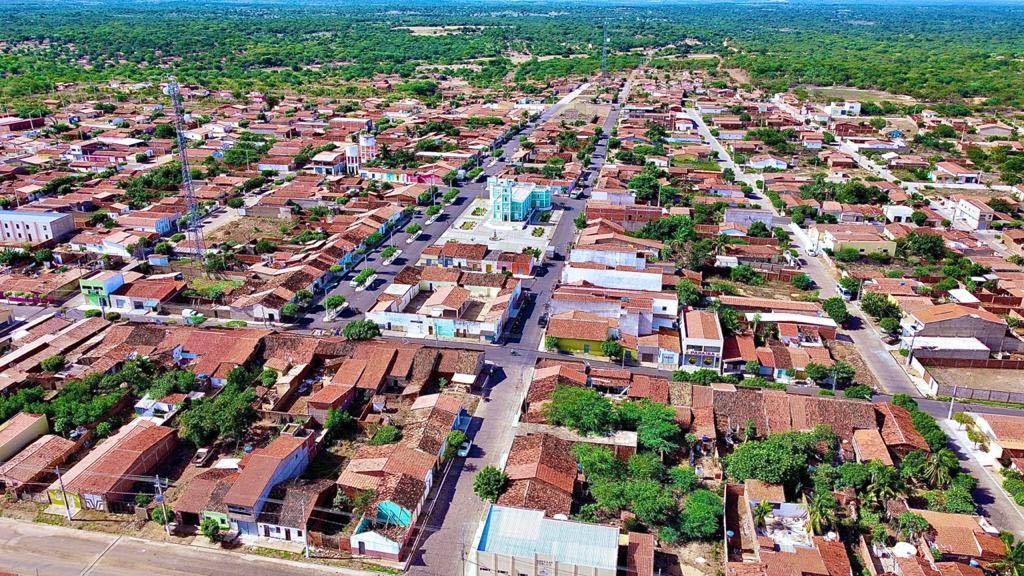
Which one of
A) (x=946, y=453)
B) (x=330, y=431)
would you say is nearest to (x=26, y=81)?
(x=330, y=431)

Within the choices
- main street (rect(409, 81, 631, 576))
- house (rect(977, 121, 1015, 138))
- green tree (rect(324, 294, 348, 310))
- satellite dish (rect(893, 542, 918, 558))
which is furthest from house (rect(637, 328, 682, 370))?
house (rect(977, 121, 1015, 138))

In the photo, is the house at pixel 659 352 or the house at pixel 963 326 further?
the house at pixel 963 326

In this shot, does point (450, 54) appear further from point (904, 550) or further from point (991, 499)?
point (904, 550)

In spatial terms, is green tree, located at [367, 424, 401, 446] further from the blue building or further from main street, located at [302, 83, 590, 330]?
the blue building

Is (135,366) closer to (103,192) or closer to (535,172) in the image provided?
(103,192)

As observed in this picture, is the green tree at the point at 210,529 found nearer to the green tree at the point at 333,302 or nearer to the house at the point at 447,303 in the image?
the house at the point at 447,303

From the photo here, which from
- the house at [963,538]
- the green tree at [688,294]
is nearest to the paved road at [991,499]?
the house at [963,538]

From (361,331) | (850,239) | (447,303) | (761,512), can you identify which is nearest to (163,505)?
(361,331)
